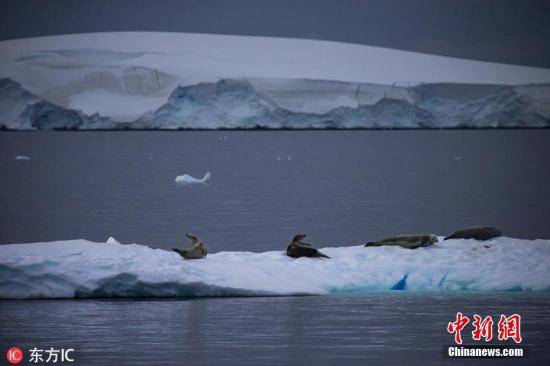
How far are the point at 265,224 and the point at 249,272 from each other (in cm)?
759

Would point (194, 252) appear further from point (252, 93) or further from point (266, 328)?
point (252, 93)

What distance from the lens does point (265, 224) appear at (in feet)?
56.3

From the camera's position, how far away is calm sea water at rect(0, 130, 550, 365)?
24.3 ft

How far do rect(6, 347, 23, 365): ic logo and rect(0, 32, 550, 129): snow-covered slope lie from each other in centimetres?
4200

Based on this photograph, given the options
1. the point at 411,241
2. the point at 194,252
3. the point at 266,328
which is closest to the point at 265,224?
the point at 411,241

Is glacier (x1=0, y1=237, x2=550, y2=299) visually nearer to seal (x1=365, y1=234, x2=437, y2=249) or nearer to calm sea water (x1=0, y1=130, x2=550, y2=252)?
seal (x1=365, y1=234, x2=437, y2=249)

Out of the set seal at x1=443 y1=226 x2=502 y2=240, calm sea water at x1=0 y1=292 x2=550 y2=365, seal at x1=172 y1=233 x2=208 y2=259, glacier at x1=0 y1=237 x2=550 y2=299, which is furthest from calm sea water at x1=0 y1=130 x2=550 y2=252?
calm sea water at x1=0 y1=292 x2=550 y2=365

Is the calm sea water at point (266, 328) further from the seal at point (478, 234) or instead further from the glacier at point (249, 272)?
the seal at point (478, 234)

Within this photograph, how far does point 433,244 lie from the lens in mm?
10852

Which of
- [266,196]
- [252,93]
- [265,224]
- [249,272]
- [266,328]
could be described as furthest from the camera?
[252,93]

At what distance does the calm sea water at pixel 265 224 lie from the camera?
742 centimetres

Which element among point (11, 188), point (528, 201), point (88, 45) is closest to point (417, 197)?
point (528, 201)

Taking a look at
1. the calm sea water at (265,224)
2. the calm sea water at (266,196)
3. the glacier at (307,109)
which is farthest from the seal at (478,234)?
the glacier at (307,109)

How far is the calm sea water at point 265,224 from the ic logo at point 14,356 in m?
0.23
